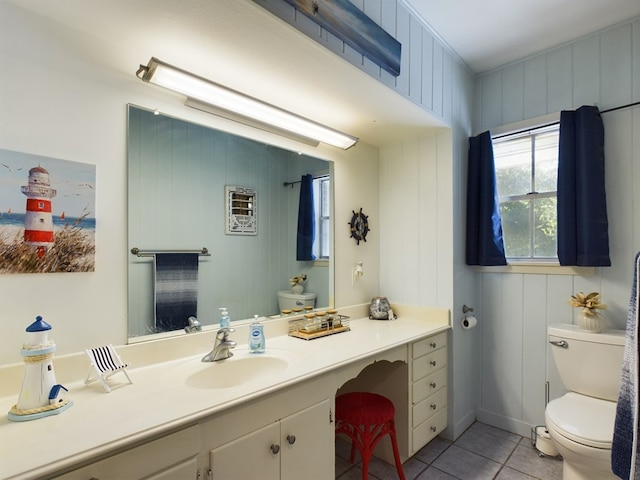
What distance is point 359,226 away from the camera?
2.50 metres

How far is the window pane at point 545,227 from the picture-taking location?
2.32m

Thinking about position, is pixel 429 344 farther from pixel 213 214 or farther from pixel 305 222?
pixel 213 214

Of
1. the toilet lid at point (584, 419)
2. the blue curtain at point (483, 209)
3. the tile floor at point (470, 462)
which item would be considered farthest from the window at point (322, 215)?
the toilet lid at point (584, 419)

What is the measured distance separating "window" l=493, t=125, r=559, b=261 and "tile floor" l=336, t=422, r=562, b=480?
1250mm

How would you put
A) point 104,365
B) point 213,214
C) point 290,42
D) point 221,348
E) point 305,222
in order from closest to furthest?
point 104,365 < point 290,42 < point 221,348 < point 213,214 < point 305,222

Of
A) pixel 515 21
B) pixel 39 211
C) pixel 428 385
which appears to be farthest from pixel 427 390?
pixel 515 21

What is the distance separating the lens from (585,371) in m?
1.93

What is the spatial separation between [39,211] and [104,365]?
581 mm

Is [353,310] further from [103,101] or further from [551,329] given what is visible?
[103,101]

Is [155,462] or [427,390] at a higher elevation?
[155,462]

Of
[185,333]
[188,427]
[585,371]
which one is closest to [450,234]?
[585,371]

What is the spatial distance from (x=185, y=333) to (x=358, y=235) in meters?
1.37

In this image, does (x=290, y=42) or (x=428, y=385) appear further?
(x=428, y=385)

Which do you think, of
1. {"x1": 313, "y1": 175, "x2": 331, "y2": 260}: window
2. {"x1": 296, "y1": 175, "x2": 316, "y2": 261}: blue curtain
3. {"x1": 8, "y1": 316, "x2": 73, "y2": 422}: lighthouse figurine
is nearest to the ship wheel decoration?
{"x1": 313, "y1": 175, "x2": 331, "y2": 260}: window
